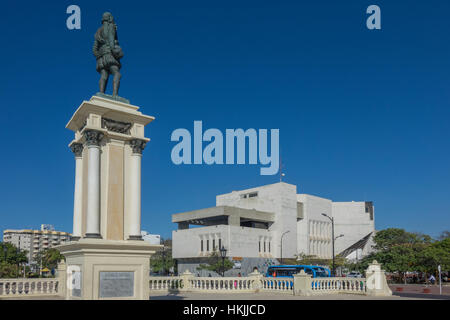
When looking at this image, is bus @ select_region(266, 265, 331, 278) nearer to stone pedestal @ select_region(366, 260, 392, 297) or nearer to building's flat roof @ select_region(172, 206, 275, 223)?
stone pedestal @ select_region(366, 260, 392, 297)

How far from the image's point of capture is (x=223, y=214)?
8925 centimetres

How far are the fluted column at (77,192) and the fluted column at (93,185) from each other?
60.9 inches

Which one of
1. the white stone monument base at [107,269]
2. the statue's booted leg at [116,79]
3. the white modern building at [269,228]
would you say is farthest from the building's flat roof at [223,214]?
the white stone monument base at [107,269]

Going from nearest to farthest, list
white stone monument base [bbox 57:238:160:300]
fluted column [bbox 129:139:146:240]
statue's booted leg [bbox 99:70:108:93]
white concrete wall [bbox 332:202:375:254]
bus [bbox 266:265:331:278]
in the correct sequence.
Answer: white stone monument base [bbox 57:238:160:300]
fluted column [bbox 129:139:146:240]
statue's booted leg [bbox 99:70:108:93]
bus [bbox 266:265:331:278]
white concrete wall [bbox 332:202:375:254]

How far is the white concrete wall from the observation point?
11800 centimetres

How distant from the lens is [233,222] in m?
91.4

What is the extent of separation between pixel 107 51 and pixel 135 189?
5288 mm

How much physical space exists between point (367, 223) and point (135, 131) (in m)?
110

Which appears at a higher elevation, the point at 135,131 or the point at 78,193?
the point at 135,131

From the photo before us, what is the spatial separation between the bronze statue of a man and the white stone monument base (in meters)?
5.77

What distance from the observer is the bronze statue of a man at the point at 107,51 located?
17156 millimetres

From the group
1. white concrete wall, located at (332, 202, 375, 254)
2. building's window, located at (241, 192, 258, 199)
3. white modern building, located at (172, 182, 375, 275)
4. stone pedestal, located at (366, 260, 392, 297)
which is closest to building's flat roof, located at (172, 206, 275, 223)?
white modern building, located at (172, 182, 375, 275)
